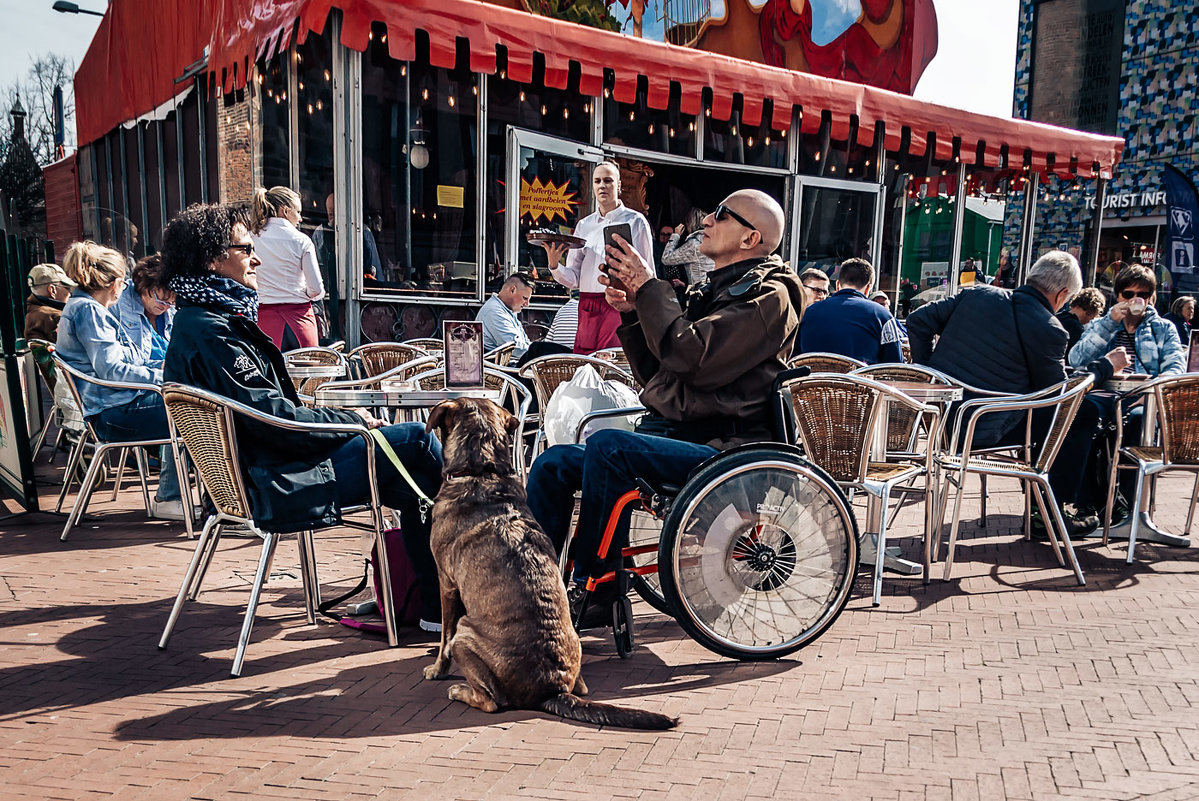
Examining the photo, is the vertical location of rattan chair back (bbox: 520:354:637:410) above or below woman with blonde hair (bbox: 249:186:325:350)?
below

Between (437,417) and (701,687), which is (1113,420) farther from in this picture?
(437,417)

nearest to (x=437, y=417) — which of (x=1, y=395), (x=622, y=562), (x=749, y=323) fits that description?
(x=622, y=562)

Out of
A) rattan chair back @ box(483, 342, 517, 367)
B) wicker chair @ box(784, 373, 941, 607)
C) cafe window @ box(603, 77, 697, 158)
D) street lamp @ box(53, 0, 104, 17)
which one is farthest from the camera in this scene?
street lamp @ box(53, 0, 104, 17)

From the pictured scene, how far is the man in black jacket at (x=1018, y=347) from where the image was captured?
4.89m

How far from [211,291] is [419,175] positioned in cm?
622

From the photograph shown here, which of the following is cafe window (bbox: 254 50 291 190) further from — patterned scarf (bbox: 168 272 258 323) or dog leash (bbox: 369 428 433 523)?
dog leash (bbox: 369 428 433 523)

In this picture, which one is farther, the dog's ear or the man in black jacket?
the man in black jacket

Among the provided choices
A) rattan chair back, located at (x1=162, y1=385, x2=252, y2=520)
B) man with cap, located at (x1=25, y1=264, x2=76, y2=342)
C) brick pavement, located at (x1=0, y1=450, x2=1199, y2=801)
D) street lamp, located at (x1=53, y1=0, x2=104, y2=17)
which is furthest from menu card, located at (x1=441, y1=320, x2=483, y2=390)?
street lamp, located at (x1=53, y1=0, x2=104, y2=17)

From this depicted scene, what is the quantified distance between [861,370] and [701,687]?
8.02 ft

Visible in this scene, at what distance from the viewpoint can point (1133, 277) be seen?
20.2 ft

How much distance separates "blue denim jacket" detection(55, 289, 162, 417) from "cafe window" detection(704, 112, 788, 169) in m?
8.39

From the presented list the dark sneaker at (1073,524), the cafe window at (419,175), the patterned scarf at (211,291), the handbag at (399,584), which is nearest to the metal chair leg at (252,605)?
the handbag at (399,584)

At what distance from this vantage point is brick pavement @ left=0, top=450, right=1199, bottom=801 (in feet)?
8.02

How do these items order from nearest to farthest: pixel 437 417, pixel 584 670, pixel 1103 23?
pixel 437 417 → pixel 584 670 → pixel 1103 23
